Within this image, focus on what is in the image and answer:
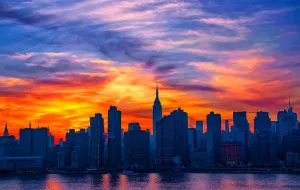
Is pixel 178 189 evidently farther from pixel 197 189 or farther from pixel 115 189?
pixel 115 189

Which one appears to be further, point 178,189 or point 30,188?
point 30,188

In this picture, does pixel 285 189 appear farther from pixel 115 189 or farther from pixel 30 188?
pixel 30 188

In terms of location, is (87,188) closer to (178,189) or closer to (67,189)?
(67,189)

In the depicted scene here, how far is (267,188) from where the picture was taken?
396 ft

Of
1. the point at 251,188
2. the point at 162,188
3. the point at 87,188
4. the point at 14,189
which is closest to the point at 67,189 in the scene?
the point at 87,188

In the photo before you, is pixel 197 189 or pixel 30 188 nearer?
pixel 197 189

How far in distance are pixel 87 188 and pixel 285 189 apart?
43.9 meters

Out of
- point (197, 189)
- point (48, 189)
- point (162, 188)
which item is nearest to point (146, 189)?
point (162, 188)

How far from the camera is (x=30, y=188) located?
12469cm

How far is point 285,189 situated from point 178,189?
23393 millimetres

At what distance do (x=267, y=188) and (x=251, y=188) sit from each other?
3.64 meters

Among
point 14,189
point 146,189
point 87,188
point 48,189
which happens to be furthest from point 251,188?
point 14,189

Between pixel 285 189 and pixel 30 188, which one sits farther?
pixel 30 188

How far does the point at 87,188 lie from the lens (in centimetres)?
12062
